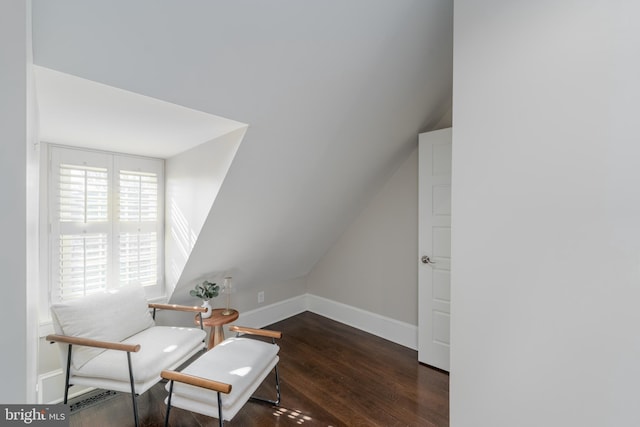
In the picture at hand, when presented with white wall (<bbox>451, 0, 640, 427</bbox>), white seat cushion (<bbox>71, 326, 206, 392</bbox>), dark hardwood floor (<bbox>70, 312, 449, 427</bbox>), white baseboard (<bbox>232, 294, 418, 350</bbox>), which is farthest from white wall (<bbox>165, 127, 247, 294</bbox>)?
white wall (<bbox>451, 0, 640, 427</bbox>)

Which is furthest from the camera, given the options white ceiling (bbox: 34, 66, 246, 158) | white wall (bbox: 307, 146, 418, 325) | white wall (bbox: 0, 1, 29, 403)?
white wall (bbox: 307, 146, 418, 325)

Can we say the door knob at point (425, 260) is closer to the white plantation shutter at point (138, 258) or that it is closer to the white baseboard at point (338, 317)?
the white baseboard at point (338, 317)

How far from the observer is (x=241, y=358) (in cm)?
178

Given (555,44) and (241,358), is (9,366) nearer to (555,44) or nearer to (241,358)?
(241,358)

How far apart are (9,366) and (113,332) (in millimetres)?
1503

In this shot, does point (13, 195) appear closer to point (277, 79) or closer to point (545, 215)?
point (277, 79)

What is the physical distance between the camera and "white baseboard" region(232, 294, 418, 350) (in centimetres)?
287

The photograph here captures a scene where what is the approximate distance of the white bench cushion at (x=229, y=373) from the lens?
1487 mm

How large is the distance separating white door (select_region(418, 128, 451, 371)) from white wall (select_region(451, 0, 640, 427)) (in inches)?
43.8

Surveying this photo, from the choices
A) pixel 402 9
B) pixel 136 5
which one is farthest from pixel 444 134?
pixel 136 5

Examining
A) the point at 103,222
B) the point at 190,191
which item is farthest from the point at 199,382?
the point at 103,222

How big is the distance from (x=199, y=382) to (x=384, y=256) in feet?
7.18

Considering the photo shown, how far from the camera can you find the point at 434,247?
2463mm

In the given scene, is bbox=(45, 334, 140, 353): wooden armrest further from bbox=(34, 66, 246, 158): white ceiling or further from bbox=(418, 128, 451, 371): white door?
bbox=(418, 128, 451, 371): white door
